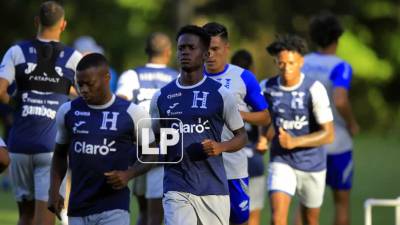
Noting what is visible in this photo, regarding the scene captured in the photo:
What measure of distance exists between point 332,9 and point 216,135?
1353 inches

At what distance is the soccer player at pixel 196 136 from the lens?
29.2ft

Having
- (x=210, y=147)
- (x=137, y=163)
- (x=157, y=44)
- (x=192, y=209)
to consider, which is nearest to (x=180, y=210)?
(x=192, y=209)

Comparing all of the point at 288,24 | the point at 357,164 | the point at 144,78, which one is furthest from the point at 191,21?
the point at 144,78

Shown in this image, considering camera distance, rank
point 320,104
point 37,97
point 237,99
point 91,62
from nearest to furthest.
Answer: point 91,62
point 237,99
point 37,97
point 320,104

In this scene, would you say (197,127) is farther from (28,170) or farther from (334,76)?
(334,76)

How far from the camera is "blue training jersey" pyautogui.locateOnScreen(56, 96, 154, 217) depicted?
28.9ft

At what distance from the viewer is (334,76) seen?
12836 millimetres

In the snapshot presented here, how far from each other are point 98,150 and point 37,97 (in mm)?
2499

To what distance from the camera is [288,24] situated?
1731 inches

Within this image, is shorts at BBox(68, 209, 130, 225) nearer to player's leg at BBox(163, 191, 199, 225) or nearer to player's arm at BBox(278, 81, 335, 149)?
player's leg at BBox(163, 191, 199, 225)

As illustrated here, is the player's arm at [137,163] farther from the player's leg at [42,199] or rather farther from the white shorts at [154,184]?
the white shorts at [154,184]

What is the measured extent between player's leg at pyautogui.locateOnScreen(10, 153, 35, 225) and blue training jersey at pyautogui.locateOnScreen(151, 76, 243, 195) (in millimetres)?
2529

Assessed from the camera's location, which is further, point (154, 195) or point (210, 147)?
point (154, 195)

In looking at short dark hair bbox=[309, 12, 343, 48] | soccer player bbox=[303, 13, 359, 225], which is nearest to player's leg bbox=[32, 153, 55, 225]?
soccer player bbox=[303, 13, 359, 225]
